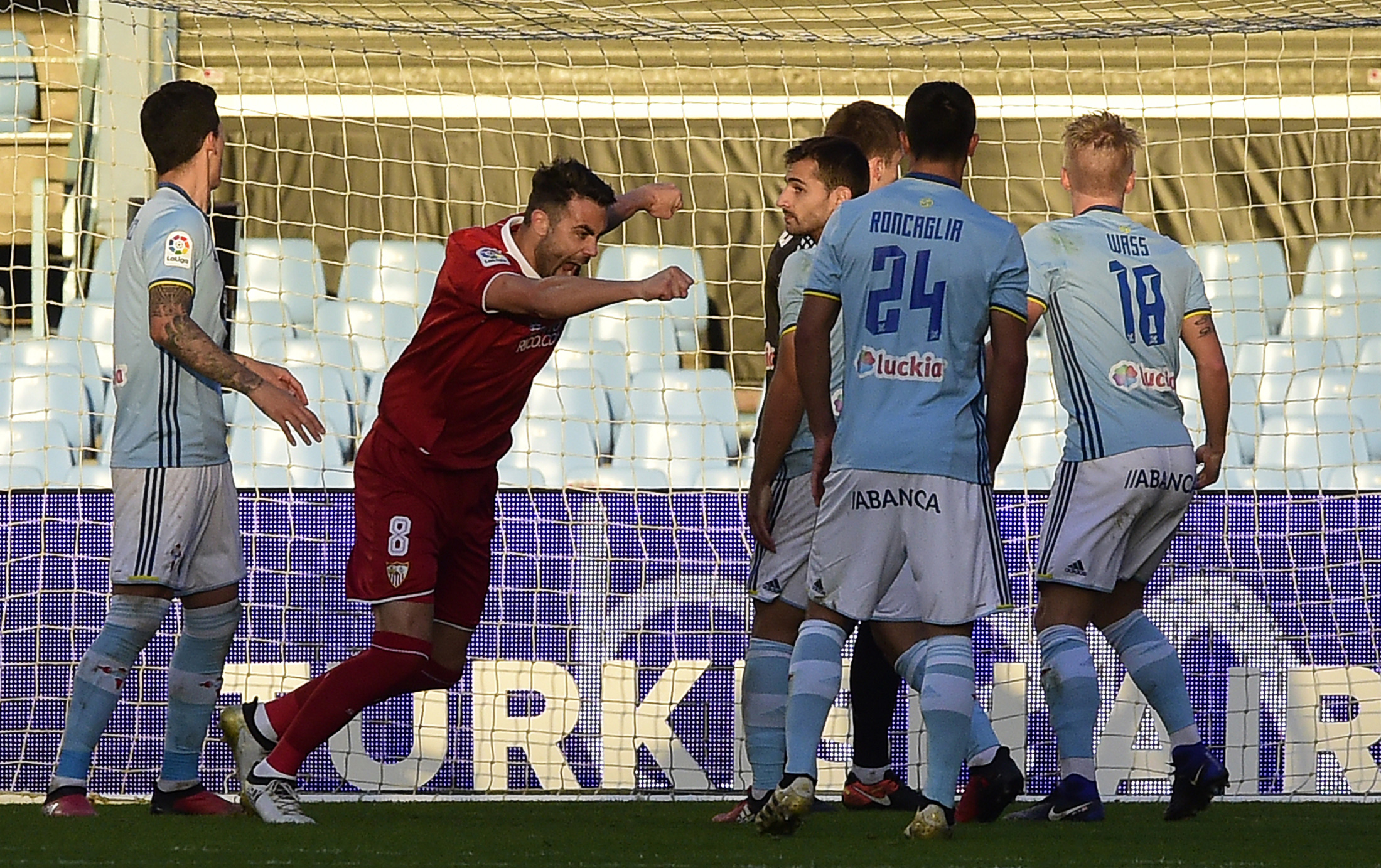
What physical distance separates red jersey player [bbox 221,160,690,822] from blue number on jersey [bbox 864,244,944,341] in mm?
736

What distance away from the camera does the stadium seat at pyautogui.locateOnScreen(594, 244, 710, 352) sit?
966 centimetres

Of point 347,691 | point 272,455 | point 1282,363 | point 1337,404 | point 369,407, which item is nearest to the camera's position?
point 347,691

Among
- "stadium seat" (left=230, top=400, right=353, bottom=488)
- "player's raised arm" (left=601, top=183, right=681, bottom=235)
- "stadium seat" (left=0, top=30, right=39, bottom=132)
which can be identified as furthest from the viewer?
"stadium seat" (left=0, top=30, right=39, bottom=132)

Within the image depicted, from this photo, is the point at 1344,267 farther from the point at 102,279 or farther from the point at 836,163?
the point at 102,279

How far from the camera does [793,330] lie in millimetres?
4785

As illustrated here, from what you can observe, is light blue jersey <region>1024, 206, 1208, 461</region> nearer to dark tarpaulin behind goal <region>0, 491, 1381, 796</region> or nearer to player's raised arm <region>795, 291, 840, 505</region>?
player's raised arm <region>795, 291, 840, 505</region>

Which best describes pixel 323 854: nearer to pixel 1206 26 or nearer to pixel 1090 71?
pixel 1206 26

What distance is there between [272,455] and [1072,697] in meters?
5.10

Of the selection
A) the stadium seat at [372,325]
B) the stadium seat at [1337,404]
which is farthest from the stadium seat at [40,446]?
the stadium seat at [1337,404]

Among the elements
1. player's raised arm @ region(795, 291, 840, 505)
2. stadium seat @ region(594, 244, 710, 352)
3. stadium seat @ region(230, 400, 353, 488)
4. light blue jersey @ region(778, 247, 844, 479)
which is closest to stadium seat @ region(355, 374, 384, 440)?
stadium seat @ region(230, 400, 353, 488)

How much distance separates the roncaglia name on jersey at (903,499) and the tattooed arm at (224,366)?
134 cm

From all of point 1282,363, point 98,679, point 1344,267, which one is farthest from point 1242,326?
point 98,679

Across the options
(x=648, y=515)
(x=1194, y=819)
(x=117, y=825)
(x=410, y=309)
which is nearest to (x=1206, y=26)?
(x=648, y=515)

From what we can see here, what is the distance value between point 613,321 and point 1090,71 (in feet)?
10.0
